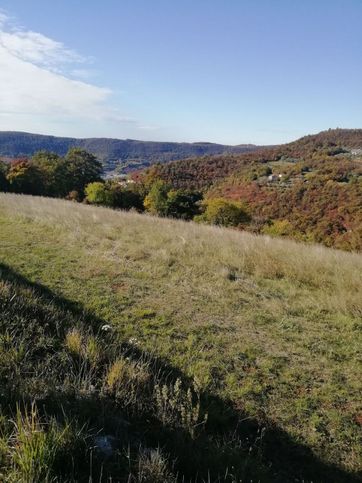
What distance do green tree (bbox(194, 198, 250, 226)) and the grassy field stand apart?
3722 cm

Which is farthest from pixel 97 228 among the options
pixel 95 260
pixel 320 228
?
pixel 320 228

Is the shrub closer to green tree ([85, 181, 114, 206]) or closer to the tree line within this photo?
the tree line

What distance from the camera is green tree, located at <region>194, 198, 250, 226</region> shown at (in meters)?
45.2

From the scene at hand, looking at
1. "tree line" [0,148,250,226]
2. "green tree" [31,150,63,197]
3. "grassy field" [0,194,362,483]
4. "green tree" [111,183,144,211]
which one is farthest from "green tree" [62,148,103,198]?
"grassy field" [0,194,362,483]

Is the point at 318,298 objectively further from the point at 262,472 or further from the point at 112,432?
the point at 112,432

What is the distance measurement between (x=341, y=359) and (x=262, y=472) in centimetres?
225

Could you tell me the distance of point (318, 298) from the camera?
566cm

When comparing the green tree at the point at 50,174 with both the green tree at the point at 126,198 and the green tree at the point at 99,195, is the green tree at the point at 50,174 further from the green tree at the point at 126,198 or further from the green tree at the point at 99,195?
the green tree at the point at 126,198

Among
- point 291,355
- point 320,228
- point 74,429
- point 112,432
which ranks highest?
point 74,429

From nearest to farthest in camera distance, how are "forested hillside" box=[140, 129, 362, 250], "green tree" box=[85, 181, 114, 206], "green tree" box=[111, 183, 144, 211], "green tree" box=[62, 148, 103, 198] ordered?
"green tree" box=[85, 181, 114, 206] → "green tree" box=[111, 183, 144, 211] → "forested hillside" box=[140, 129, 362, 250] → "green tree" box=[62, 148, 103, 198]

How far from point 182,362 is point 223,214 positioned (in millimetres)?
44340

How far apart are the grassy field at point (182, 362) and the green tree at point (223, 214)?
37.2 metres

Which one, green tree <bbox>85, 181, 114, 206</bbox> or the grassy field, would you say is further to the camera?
green tree <bbox>85, 181, 114, 206</bbox>

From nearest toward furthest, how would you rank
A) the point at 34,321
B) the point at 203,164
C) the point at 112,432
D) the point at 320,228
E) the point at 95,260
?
1. the point at 112,432
2. the point at 34,321
3. the point at 95,260
4. the point at 320,228
5. the point at 203,164
